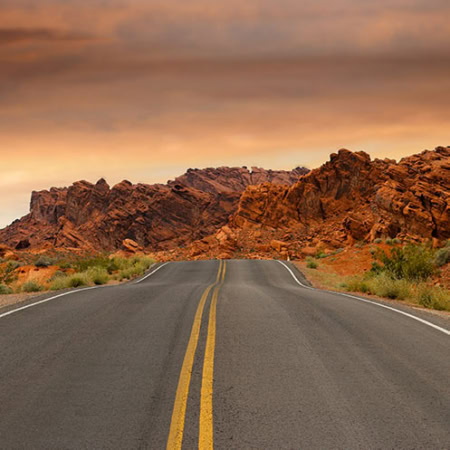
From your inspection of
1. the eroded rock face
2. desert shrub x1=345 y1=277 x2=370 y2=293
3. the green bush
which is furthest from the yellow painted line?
the eroded rock face

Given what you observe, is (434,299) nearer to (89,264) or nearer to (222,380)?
(222,380)

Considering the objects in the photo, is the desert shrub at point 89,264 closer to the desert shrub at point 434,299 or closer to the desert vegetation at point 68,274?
the desert vegetation at point 68,274

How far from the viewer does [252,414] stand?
4.56m

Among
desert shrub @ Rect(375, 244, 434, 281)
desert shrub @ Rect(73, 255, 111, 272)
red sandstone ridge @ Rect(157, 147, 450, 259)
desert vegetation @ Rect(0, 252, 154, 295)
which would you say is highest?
red sandstone ridge @ Rect(157, 147, 450, 259)

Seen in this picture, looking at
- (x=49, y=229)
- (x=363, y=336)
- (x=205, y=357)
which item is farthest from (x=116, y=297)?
(x=49, y=229)

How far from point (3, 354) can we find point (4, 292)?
454 inches

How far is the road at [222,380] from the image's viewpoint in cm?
418

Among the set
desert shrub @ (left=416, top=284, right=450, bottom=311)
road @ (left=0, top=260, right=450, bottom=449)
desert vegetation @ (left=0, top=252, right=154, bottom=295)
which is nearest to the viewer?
road @ (left=0, top=260, right=450, bottom=449)

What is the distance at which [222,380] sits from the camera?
5559 millimetres

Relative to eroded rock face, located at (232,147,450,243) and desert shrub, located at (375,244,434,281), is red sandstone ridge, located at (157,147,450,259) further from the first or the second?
desert shrub, located at (375,244,434,281)

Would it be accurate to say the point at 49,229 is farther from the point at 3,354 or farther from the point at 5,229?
the point at 3,354

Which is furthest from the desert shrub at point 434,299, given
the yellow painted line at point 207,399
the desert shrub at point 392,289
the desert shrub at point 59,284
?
the desert shrub at point 59,284

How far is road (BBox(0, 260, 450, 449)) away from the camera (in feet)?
13.7

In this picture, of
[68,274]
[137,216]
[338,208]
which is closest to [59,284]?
[68,274]
